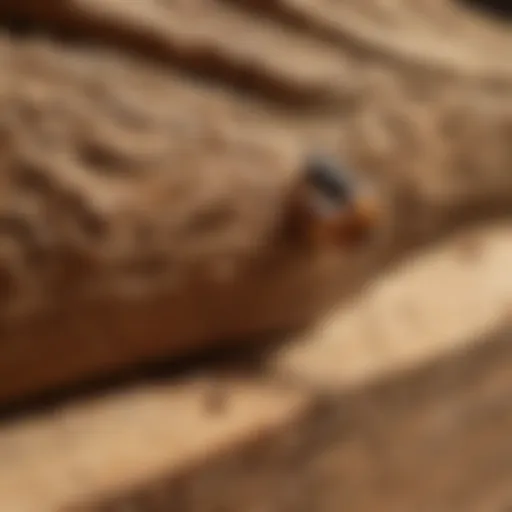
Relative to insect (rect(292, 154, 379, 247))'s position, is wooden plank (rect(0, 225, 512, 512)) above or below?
below

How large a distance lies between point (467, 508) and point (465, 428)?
8 centimetres

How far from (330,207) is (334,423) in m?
0.14

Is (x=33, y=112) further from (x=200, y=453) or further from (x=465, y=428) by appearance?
(x=465, y=428)

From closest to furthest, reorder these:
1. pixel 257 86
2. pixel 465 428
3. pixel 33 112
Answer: pixel 33 112
pixel 257 86
pixel 465 428

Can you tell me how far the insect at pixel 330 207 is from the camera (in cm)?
58

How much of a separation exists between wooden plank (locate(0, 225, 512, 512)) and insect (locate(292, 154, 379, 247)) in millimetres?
98

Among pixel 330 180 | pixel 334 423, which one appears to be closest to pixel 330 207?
pixel 330 180

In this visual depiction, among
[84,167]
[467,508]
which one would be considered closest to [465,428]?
[467,508]

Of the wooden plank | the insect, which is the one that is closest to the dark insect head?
the insect

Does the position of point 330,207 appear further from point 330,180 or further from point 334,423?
point 334,423

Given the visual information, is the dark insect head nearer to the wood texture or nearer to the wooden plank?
the wood texture

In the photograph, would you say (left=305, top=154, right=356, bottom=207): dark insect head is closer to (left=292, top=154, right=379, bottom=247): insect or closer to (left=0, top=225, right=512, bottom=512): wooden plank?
(left=292, top=154, right=379, bottom=247): insect

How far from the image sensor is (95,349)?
551 millimetres

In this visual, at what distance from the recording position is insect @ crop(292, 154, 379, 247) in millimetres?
583
